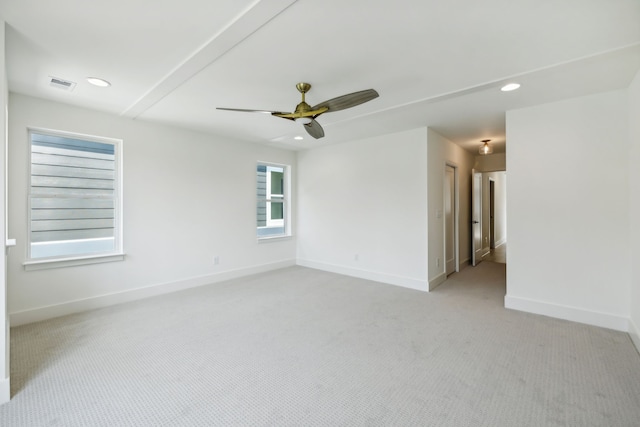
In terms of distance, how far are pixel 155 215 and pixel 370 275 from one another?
3.44 meters

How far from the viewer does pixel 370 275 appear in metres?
4.80

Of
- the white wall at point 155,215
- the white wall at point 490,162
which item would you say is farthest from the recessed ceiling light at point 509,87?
the white wall at point 155,215

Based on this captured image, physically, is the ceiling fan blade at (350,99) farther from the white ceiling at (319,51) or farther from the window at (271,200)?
the window at (271,200)

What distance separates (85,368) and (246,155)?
12.1ft

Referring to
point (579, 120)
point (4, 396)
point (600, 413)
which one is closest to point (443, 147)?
point (579, 120)

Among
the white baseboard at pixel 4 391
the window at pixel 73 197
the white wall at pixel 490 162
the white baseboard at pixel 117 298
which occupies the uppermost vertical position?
the white wall at pixel 490 162

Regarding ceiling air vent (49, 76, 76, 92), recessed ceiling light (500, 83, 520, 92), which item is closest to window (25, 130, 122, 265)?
ceiling air vent (49, 76, 76, 92)

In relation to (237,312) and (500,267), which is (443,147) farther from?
(237,312)

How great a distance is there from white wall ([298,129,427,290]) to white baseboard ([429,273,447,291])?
0.12 m

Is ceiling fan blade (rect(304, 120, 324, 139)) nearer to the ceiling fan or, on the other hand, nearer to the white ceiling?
the ceiling fan

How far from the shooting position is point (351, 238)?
510cm

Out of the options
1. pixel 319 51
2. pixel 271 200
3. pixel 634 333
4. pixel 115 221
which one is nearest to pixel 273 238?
pixel 271 200

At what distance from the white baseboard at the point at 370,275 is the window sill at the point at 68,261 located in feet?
10.5

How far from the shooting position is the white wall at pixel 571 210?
113 inches
